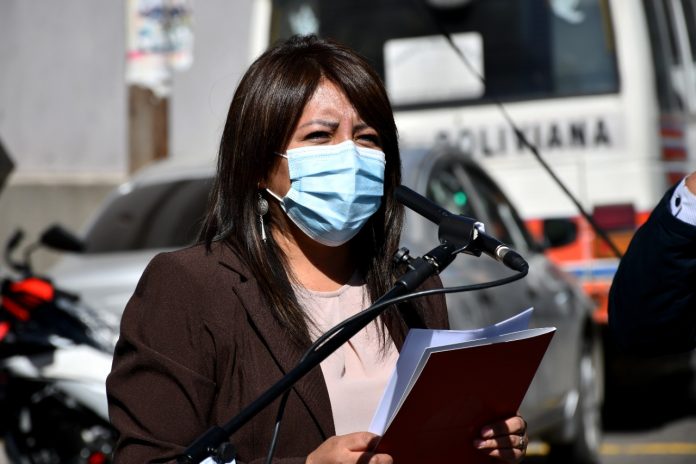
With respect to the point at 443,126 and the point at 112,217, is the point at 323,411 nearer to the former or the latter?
the point at 112,217

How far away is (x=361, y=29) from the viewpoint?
9.34m

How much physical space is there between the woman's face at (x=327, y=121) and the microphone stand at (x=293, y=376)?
51cm

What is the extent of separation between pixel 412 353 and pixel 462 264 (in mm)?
3257

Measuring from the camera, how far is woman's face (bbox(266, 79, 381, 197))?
8.58 ft

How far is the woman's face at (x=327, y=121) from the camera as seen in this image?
2615mm

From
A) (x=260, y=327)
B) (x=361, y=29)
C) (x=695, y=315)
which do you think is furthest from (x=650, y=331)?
(x=361, y=29)

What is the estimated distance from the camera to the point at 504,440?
241cm

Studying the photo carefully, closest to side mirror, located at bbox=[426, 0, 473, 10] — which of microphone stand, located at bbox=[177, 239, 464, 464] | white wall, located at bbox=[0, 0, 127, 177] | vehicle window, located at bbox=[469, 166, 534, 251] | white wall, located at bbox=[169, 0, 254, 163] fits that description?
vehicle window, located at bbox=[469, 166, 534, 251]

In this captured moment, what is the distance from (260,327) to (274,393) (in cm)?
46

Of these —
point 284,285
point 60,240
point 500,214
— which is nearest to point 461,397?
point 284,285

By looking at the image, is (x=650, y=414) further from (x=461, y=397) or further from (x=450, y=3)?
(x=461, y=397)

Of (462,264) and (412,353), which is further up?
(412,353)

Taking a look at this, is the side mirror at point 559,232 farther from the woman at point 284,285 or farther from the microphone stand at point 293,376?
the microphone stand at point 293,376

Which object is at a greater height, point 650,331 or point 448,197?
point 650,331
